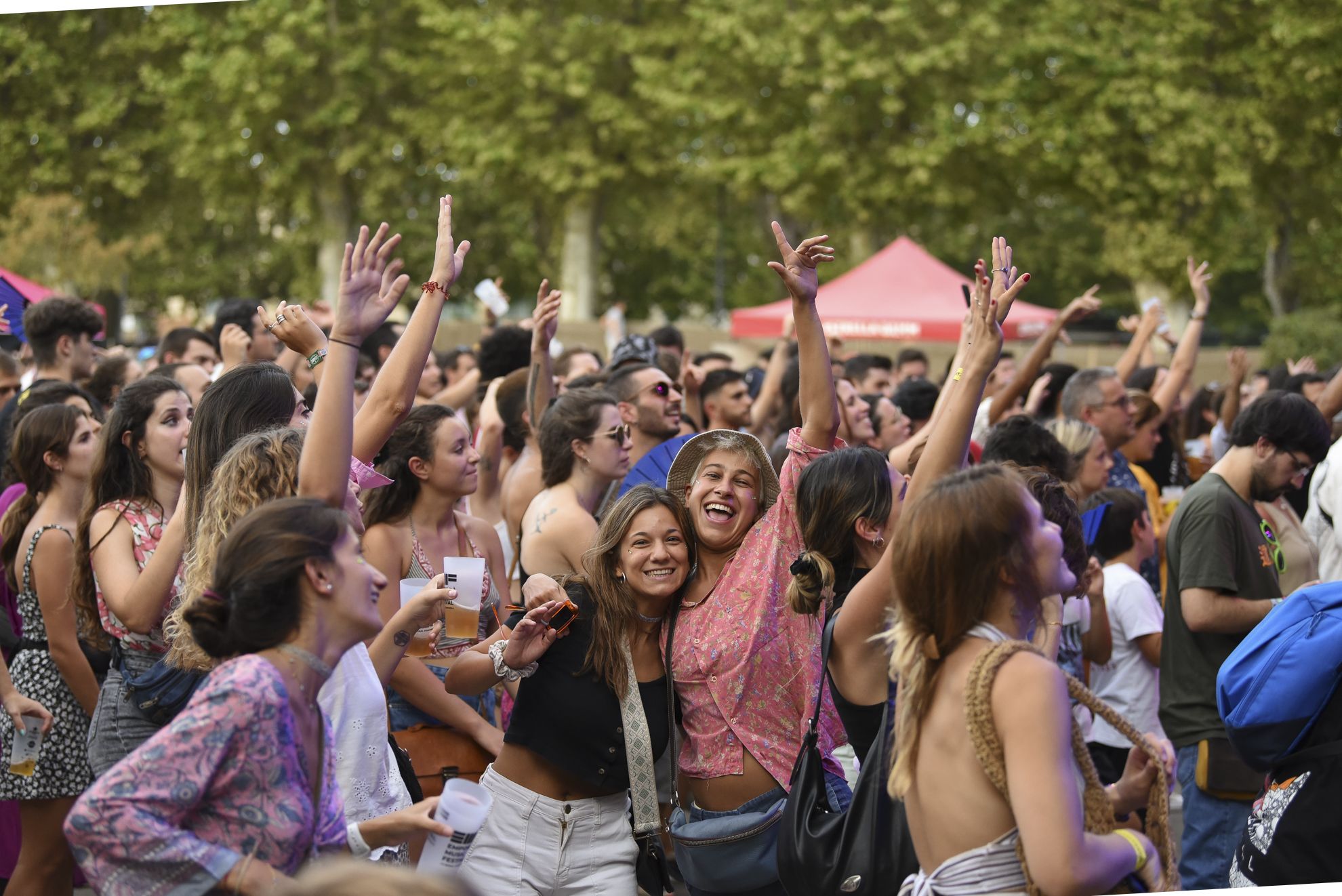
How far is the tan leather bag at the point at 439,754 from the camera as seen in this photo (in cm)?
459

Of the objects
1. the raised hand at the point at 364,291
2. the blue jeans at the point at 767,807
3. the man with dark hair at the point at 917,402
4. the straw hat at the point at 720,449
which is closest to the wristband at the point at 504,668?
the blue jeans at the point at 767,807

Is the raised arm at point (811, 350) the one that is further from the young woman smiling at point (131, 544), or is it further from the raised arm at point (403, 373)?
the young woman smiling at point (131, 544)

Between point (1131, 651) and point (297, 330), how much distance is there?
141 inches

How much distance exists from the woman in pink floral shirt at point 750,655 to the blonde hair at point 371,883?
1.95m

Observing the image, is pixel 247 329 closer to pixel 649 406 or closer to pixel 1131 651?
pixel 649 406

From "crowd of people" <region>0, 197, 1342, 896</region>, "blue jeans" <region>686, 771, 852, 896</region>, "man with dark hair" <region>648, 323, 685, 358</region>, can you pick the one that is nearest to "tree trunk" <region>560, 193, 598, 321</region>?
"man with dark hair" <region>648, 323, 685, 358</region>

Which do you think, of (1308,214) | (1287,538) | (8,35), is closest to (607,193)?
(8,35)

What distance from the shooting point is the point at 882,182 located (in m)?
29.2

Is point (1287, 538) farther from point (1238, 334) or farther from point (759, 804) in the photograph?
point (1238, 334)

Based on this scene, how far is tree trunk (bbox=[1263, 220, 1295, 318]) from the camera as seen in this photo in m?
31.3

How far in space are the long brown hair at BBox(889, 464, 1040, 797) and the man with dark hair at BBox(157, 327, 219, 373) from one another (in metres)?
5.89

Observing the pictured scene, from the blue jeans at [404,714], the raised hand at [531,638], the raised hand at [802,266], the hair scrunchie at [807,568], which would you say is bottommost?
the blue jeans at [404,714]

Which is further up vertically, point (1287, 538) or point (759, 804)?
point (1287, 538)

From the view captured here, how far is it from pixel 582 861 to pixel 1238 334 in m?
41.8
